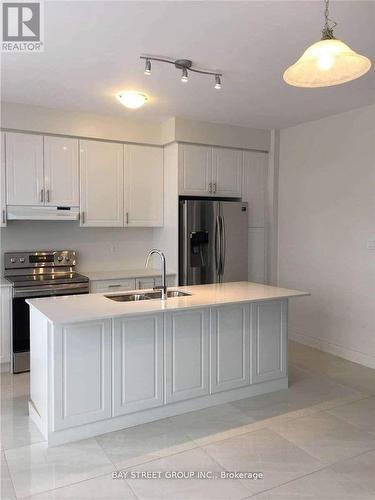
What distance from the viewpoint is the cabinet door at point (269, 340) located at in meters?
3.42

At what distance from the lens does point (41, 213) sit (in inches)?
169

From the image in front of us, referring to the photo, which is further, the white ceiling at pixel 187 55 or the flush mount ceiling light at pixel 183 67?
the flush mount ceiling light at pixel 183 67

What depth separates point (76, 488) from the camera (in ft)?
7.22

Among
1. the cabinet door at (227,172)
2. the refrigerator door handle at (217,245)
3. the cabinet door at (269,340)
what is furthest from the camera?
the cabinet door at (227,172)

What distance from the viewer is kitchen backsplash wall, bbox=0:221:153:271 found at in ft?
14.9

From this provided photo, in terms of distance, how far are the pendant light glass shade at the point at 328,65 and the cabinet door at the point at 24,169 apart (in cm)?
300

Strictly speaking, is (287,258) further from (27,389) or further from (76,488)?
(76,488)

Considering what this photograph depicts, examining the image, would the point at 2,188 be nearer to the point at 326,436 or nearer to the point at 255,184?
the point at 255,184

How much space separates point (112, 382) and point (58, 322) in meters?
0.66

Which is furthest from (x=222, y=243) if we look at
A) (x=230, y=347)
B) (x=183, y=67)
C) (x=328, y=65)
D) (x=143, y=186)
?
(x=328, y=65)

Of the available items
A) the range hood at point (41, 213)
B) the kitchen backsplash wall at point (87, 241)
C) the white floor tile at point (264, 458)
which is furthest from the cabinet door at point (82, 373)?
the kitchen backsplash wall at point (87, 241)

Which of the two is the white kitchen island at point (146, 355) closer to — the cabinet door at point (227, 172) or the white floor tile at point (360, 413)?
the white floor tile at point (360, 413)

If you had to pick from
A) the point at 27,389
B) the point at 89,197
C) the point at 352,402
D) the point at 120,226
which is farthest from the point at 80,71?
the point at 352,402

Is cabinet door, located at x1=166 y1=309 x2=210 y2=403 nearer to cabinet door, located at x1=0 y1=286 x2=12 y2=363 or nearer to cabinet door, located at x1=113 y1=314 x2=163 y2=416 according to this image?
cabinet door, located at x1=113 y1=314 x2=163 y2=416
